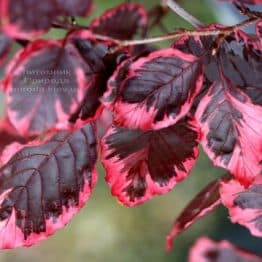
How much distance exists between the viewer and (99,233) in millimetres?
1520

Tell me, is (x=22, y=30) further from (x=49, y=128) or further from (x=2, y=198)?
(x=2, y=198)

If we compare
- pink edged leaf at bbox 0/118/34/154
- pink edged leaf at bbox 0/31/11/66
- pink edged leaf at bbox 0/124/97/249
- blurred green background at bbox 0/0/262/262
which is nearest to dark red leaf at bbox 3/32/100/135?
pink edged leaf at bbox 0/31/11/66

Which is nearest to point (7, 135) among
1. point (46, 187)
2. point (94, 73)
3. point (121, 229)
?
point (46, 187)

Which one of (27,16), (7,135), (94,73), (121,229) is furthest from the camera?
(121,229)

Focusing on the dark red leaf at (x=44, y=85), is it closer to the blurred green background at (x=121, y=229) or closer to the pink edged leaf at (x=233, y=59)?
the pink edged leaf at (x=233, y=59)

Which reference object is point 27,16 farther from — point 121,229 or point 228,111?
point 121,229

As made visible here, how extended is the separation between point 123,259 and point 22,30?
3.96ft

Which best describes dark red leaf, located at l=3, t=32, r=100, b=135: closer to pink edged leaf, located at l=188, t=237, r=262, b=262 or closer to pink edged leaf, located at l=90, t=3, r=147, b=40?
pink edged leaf, located at l=188, t=237, r=262, b=262

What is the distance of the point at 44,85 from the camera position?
469 millimetres

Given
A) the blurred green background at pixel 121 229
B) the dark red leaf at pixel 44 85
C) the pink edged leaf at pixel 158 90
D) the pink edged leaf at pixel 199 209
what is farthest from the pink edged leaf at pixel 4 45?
the blurred green background at pixel 121 229

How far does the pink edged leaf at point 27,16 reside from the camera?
386mm

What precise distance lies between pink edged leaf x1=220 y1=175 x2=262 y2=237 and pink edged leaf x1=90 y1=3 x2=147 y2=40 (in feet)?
1.00

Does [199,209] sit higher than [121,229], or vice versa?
[199,209]

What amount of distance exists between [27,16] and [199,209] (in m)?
0.38
